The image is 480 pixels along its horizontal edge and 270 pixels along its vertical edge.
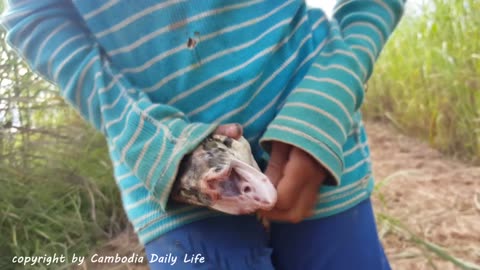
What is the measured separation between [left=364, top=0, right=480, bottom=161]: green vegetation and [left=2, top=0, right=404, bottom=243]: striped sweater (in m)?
1.06

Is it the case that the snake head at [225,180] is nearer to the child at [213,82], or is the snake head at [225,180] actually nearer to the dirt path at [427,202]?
the child at [213,82]

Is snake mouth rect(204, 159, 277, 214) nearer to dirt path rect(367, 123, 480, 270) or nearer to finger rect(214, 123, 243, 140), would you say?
finger rect(214, 123, 243, 140)

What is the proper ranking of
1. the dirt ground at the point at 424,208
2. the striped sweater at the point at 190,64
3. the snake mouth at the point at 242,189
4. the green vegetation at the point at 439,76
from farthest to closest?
the green vegetation at the point at 439,76 → the dirt ground at the point at 424,208 → the striped sweater at the point at 190,64 → the snake mouth at the point at 242,189

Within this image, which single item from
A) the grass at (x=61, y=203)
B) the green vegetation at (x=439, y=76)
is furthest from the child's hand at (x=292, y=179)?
the green vegetation at (x=439, y=76)

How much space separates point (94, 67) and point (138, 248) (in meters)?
0.75

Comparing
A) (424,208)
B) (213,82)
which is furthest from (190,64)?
(424,208)

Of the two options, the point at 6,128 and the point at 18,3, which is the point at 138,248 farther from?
the point at 18,3

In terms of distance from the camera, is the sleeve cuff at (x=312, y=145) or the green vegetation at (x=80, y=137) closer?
the sleeve cuff at (x=312, y=145)

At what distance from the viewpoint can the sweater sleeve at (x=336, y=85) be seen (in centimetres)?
54

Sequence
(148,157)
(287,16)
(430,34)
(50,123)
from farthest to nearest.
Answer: (430,34) → (50,123) → (287,16) → (148,157)

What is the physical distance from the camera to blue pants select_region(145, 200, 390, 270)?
0.59 meters

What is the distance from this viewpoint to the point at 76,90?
0.60 meters

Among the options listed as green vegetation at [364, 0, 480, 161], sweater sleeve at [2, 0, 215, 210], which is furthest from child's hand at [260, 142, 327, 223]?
green vegetation at [364, 0, 480, 161]

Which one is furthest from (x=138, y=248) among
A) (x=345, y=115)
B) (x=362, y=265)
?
(x=345, y=115)
